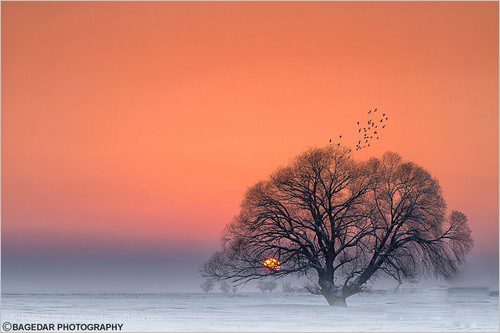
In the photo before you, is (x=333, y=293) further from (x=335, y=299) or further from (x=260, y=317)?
(x=260, y=317)

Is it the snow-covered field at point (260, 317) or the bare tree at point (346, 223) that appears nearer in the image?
the snow-covered field at point (260, 317)

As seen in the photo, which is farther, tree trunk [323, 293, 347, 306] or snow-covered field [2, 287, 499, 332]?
tree trunk [323, 293, 347, 306]

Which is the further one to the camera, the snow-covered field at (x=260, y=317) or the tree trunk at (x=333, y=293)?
the tree trunk at (x=333, y=293)

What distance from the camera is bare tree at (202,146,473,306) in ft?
184

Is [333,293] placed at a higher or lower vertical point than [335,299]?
higher

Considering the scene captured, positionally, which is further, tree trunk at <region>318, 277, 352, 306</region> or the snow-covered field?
tree trunk at <region>318, 277, 352, 306</region>

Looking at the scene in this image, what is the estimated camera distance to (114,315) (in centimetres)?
4816

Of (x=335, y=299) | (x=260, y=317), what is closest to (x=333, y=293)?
(x=335, y=299)

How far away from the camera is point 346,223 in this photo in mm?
56156

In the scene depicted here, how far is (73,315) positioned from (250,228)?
1439 centimetres

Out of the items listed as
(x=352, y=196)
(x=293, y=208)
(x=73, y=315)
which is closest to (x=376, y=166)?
(x=352, y=196)

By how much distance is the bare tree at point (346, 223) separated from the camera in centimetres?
5616

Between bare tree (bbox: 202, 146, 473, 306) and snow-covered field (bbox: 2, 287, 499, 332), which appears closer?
snow-covered field (bbox: 2, 287, 499, 332)

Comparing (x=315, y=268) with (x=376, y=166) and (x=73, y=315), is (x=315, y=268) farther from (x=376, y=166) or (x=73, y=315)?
(x=73, y=315)
